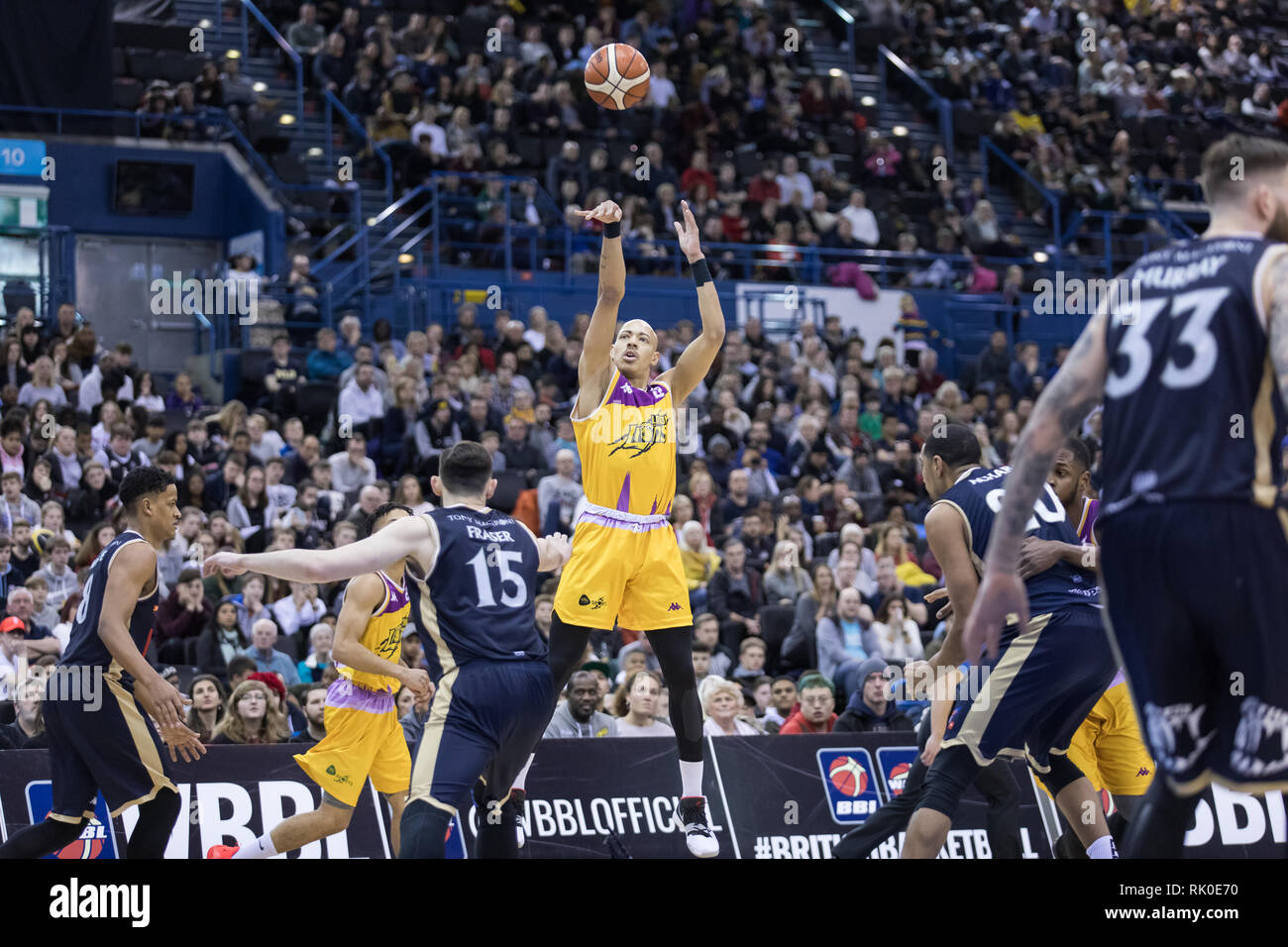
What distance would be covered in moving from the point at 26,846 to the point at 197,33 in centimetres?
1571

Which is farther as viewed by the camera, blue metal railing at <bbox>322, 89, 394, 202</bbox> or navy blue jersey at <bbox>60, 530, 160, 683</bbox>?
blue metal railing at <bbox>322, 89, 394, 202</bbox>

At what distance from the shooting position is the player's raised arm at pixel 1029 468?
15.6 feet

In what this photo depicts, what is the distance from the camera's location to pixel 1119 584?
15.1 feet

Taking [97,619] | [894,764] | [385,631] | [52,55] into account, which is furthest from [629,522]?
[52,55]

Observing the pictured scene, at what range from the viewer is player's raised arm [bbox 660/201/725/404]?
8555 millimetres

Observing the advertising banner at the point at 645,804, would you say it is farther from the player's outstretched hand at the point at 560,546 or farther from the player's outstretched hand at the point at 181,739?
the player's outstretched hand at the point at 560,546

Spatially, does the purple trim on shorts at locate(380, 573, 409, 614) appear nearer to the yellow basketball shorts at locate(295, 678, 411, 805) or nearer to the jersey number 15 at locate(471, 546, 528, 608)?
the yellow basketball shorts at locate(295, 678, 411, 805)

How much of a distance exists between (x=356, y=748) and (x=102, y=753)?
4.73 ft

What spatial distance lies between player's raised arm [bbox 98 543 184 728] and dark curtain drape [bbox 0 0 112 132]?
553 inches

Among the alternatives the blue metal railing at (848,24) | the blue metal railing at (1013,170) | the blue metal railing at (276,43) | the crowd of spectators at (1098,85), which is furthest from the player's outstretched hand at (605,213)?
the blue metal railing at (848,24)

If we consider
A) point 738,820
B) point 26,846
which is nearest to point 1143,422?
point 26,846

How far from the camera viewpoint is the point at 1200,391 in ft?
14.8
